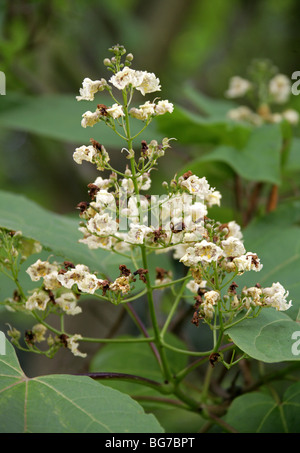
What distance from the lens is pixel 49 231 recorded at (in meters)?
1.36

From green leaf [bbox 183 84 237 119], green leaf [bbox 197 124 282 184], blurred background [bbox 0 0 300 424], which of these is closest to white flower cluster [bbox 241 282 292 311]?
green leaf [bbox 197 124 282 184]

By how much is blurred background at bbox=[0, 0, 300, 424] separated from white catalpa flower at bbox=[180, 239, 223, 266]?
3.27 feet

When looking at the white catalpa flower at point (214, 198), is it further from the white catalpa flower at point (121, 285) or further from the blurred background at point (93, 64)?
the blurred background at point (93, 64)

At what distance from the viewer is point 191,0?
347 cm

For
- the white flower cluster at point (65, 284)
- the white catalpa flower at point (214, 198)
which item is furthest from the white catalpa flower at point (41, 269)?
the white catalpa flower at point (214, 198)

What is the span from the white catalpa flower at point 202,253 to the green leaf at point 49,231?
1.26ft

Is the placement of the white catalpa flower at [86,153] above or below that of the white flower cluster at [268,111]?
below

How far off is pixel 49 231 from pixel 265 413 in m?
0.69

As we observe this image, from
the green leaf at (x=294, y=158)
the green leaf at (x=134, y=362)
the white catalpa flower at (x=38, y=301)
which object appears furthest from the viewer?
the green leaf at (x=294, y=158)

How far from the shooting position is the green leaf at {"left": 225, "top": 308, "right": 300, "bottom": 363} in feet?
3.06

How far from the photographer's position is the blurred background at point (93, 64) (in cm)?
229

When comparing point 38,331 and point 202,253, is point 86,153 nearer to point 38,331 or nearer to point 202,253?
point 202,253

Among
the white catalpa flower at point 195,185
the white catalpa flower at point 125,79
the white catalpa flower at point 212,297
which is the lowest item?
the white catalpa flower at point 212,297
